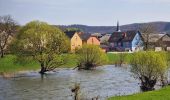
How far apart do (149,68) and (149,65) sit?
379 millimetres

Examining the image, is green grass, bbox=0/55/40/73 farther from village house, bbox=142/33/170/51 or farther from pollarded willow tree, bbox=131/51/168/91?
village house, bbox=142/33/170/51

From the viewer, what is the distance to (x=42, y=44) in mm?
67062

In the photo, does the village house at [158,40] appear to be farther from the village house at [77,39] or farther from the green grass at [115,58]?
the green grass at [115,58]

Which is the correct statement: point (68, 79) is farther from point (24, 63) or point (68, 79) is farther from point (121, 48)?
point (121, 48)

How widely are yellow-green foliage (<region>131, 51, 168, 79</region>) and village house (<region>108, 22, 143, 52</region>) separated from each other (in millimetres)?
84621

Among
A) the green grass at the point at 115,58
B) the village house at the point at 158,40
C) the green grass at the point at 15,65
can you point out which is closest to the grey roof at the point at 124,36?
the village house at the point at 158,40

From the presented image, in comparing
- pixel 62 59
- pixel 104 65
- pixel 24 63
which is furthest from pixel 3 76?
pixel 104 65

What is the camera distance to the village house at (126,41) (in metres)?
132

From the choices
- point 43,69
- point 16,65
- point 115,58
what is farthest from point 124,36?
point 43,69

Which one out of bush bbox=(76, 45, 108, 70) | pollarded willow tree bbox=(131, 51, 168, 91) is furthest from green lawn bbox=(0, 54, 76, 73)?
pollarded willow tree bbox=(131, 51, 168, 91)

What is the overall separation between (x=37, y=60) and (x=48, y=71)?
274cm

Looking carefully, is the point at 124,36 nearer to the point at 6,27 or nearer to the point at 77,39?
the point at 77,39

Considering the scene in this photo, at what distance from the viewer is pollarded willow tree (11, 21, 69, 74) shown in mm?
65625

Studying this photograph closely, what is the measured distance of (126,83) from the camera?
5022 centimetres
